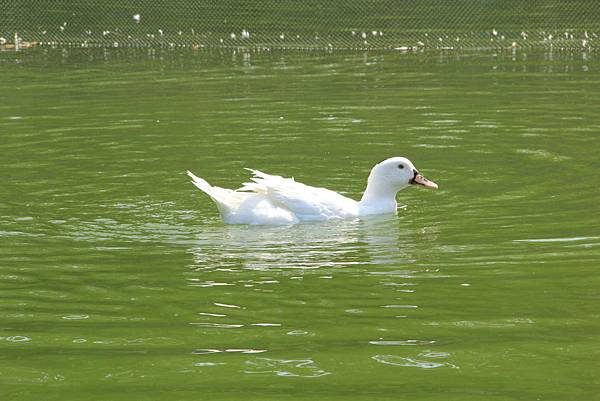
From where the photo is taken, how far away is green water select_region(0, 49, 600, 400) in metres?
7.19

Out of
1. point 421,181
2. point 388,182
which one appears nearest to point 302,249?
point 388,182

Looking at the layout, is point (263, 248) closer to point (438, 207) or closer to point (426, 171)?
point (438, 207)

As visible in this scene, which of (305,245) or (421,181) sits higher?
(421,181)

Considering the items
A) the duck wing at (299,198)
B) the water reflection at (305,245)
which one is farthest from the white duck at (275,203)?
the water reflection at (305,245)

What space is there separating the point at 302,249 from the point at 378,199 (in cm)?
190

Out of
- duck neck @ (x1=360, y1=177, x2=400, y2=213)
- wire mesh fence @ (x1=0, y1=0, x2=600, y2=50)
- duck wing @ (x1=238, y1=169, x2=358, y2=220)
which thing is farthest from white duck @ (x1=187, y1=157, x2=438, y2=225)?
wire mesh fence @ (x1=0, y1=0, x2=600, y2=50)

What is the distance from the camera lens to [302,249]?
34.6ft

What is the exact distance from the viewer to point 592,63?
22625 mm

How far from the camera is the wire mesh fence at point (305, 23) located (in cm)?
2650


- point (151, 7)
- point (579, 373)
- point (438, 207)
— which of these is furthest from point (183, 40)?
point (579, 373)

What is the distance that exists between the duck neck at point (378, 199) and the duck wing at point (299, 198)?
44 centimetres

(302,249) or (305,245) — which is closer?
(302,249)

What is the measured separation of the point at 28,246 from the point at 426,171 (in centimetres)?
483

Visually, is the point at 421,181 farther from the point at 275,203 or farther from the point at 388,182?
the point at 275,203
